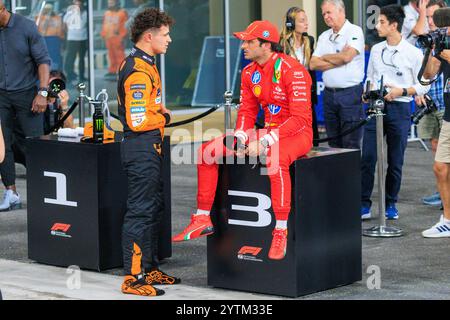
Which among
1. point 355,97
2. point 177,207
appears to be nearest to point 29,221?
point 177,207

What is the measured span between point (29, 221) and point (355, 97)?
3667 millimetres

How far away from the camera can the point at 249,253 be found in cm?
793

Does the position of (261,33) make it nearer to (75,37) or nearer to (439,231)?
(439,231)

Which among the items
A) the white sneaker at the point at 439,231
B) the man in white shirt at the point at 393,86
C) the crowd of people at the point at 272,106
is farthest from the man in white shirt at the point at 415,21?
the white sneaker at the point at 439,231

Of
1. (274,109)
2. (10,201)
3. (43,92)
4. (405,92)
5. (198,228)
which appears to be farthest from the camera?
(10,201)

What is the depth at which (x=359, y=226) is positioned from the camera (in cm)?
832

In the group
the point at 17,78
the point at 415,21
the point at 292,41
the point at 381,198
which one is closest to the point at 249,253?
the point at 381,198

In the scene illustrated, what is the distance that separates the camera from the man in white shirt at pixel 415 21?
1515cm

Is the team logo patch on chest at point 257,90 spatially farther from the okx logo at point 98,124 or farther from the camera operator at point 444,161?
the camera operator at point 444,161

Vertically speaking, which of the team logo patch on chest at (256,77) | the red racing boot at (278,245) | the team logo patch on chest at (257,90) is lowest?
the red racing boot at (278,245)

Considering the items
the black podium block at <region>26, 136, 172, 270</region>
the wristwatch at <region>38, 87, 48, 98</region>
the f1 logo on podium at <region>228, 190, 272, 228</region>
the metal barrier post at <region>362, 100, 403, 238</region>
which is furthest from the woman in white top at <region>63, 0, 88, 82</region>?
the f1 logo on podium at <region>228, 190, 272, 228</region>

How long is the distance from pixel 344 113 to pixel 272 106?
309 centimetres

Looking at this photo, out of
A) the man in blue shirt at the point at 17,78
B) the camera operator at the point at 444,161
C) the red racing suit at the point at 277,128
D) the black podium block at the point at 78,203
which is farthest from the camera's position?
the man in blue shirt at the point at 17,78
